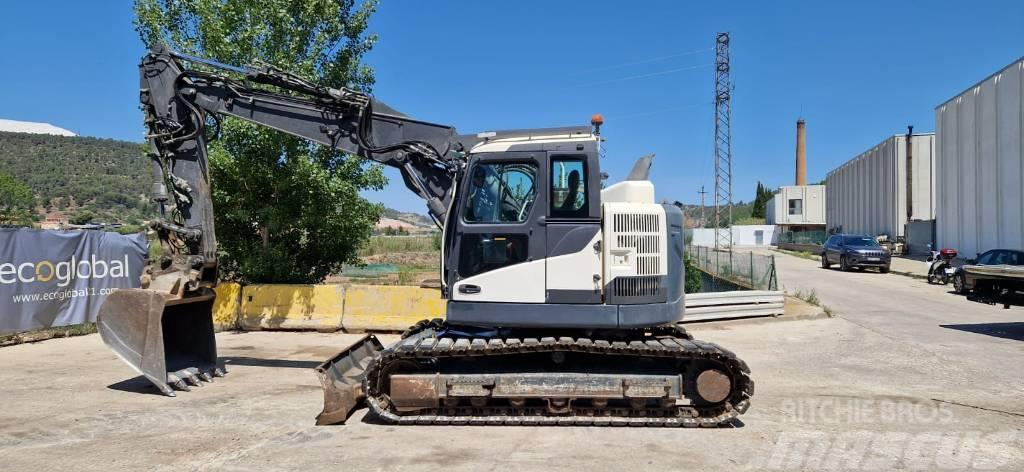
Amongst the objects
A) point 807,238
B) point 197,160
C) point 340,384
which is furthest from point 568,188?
point 807,238

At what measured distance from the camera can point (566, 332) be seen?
6754 millimetres

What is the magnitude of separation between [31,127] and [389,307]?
91.4 m

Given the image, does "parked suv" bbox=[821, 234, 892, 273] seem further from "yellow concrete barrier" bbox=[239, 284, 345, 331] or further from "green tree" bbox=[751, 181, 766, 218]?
"green tree" bbox=[751, 181, 766, 218]

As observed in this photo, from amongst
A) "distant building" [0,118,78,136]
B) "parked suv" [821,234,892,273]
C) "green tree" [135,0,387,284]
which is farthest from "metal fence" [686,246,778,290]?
"distant building" [0,118,78,136]

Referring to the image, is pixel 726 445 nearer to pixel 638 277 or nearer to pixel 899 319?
pixel 638 277

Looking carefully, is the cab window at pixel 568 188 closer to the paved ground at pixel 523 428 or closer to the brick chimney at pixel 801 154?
the paved ground at pixel 523 428

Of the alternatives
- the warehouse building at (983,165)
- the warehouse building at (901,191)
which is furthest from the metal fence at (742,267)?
the warehouse building at (901,191)

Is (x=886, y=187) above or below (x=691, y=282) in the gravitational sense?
above

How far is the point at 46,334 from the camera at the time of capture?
39.4 feet

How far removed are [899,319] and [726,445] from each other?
1068 cm

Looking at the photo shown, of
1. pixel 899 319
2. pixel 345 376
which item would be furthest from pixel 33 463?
pixel 899 319

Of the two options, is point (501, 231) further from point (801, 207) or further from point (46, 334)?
point (801, 207)

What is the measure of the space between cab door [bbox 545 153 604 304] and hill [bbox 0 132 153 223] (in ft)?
153

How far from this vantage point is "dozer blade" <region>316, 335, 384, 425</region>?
6438mm
